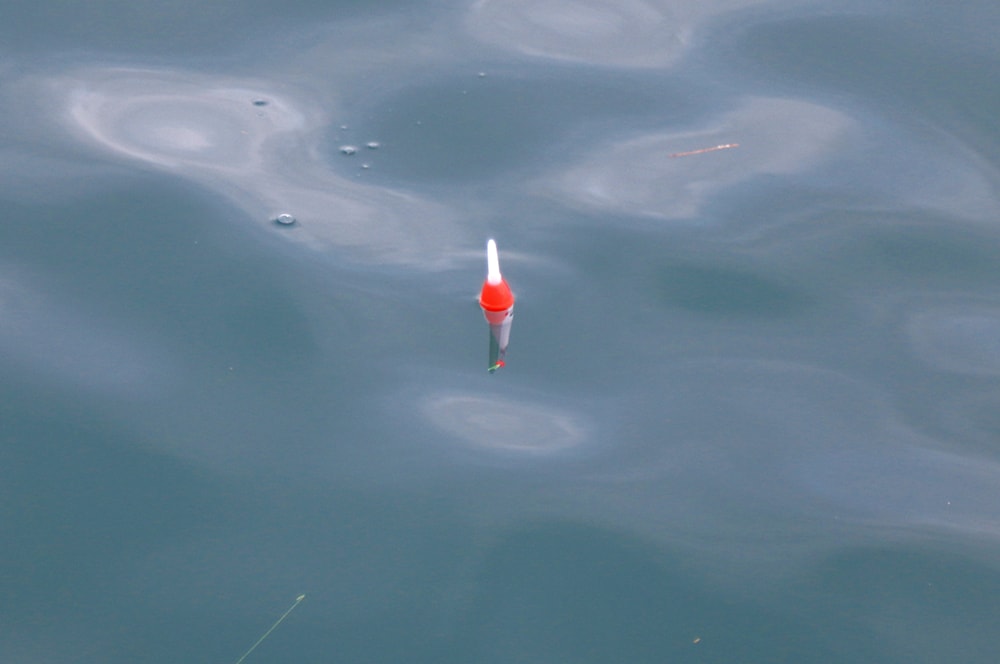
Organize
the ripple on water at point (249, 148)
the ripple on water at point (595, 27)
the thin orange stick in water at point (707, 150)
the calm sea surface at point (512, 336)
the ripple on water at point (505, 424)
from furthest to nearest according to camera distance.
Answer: the ripple on water at point (595, 27) → the thin orange stick in water at point (707, 150) → the ripple on water at point (249, 148) → the ripple on water at point (505, 424) → the calm sea surface at point (512, 336)

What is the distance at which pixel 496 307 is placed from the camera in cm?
133

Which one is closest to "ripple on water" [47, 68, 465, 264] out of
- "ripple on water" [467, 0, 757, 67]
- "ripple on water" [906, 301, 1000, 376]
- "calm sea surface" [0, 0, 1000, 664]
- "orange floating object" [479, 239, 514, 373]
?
"calm sea surface" [0, 0, 1000, 664]

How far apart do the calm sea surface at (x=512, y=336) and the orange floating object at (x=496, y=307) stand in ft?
0.08

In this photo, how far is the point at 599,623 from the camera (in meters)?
1.09

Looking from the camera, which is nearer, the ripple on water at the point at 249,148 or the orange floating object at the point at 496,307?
the orange floating object at the point at 496,307

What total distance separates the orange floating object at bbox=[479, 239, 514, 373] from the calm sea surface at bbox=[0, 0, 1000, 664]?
1.0 inches

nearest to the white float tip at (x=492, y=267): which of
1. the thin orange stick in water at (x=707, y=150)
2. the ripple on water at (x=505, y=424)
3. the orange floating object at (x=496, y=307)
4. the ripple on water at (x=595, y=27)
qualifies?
the orange floating object at (x=496, y=307)

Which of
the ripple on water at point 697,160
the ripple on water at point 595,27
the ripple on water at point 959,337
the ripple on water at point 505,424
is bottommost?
the ripple on water at point 505,424

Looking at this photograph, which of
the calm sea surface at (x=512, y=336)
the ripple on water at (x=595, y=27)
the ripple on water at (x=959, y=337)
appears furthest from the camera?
the ripple on water at (x=595, y=27)

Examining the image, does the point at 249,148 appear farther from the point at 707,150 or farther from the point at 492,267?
the point at 707,150

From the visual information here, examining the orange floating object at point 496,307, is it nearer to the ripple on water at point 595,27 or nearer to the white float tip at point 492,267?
the white float tip at point 492,267

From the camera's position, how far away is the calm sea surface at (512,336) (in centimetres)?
111

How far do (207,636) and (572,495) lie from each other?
429 millimetres

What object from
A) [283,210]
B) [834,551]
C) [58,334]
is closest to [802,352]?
[834,551]
